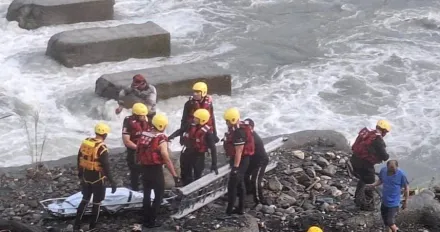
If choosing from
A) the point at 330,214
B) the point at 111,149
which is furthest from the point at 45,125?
the point at 330,214

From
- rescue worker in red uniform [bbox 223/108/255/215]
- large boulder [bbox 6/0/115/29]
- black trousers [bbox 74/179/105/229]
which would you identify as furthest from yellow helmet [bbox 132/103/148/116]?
large boulder [bbox 6/0/115/29]

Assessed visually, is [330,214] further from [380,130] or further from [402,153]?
[402,153]

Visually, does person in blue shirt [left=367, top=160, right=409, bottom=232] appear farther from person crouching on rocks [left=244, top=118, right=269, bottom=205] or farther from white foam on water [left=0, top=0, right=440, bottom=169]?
white foam on water [left=0, top=0, right=440, bottom=169]

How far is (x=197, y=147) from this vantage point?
371 inches

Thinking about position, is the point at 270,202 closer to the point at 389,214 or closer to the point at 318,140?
the point at 389,214

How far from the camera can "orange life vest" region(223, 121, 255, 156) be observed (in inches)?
353

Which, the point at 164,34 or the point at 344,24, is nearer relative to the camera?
the point at 164,34

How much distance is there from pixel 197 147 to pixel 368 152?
2.05m

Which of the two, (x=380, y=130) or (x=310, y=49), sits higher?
(x=380, y=130)

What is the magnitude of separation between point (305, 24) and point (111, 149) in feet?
29.7

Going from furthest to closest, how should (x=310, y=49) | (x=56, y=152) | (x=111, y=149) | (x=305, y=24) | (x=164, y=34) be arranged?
(x=305, y=24) < (x=310, y=49) < (x=164, y=34) < (x=56, y=152) < (x=111, y=149)

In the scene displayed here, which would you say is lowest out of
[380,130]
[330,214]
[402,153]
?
[402,153]

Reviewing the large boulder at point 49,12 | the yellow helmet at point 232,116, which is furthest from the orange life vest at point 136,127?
the large boulder at point 49,12

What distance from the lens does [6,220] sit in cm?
894
